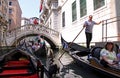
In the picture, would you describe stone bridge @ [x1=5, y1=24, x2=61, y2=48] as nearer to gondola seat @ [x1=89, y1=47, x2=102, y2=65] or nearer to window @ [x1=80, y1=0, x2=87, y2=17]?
window @ [x1=80, y1=0, x2=87, y2=17]

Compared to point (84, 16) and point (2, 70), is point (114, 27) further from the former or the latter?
point (2, 70)

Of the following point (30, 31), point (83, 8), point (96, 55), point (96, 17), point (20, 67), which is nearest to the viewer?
point (20, 67)

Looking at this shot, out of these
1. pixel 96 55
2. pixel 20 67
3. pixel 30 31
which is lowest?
pixel 20 67

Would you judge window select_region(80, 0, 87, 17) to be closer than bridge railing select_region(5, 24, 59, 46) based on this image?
Yes

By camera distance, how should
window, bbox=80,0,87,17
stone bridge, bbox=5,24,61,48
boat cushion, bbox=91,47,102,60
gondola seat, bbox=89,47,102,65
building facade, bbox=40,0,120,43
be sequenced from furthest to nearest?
stone bridge, bbox=5,24,61,48
window, bbox=80,0,87,17
building facade, bbox=40,0,120,43
boat cushion, bbox=91,47,102,60
gondola seat, bbox=89,47,102,65

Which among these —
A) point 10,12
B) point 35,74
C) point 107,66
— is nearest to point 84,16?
point 107,66

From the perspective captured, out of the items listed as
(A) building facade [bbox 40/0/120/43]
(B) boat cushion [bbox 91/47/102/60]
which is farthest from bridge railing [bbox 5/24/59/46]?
(B) boat cushion [bbox 91/47/102/60]

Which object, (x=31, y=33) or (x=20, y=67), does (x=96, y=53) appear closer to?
(x=20, y=67)

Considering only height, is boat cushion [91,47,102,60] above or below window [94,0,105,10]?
below

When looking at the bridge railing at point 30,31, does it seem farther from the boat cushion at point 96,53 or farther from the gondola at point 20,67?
the boat cushion at point 96,53

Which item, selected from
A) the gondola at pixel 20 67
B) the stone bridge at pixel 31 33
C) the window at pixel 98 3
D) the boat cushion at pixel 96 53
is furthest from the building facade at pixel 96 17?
the gondola at pixel 20 67

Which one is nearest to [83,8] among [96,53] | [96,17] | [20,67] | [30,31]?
[96,17]

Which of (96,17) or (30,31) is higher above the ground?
(96,17)

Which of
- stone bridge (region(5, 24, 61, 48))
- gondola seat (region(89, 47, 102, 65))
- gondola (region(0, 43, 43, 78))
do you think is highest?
stone bridge (region(5, 24, 61, 48))
